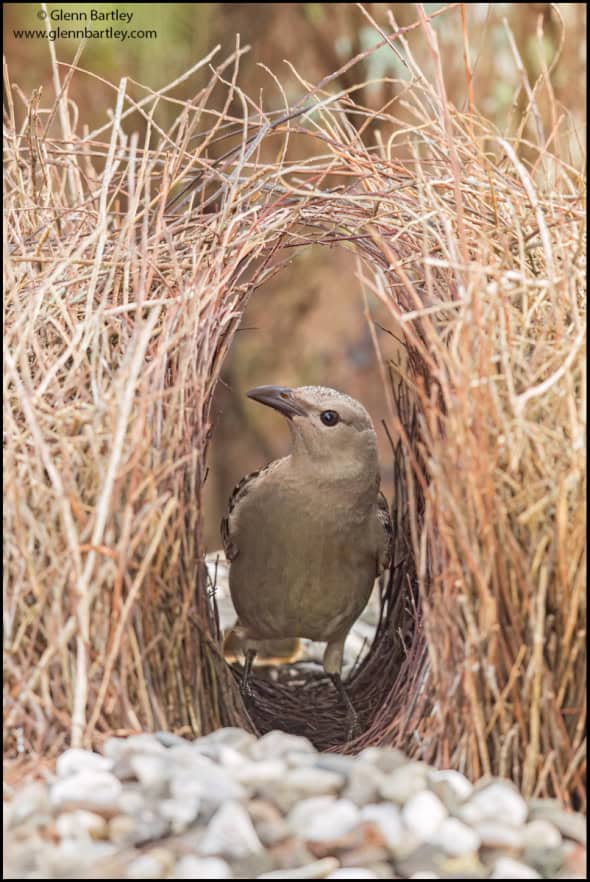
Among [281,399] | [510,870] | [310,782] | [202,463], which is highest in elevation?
[281,399]

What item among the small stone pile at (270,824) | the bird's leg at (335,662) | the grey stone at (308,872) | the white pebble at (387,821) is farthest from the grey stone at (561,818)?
the bird's leg at (335,662)

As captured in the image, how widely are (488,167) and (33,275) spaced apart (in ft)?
3.47

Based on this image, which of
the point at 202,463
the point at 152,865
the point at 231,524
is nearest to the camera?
the point at 152,865

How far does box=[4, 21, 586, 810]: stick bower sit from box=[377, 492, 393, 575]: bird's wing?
47 cm

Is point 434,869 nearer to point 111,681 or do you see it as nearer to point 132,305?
point 111,681

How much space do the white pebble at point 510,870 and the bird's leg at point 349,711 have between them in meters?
1.24

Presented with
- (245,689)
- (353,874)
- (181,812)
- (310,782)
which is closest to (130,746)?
(181,812)

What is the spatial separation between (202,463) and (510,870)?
1038 millimetres

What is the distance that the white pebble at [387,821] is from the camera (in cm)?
170

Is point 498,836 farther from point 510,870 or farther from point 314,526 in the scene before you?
point 314,526

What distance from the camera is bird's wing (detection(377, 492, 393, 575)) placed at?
308cm

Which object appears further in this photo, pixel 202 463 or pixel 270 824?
pixel 202 463

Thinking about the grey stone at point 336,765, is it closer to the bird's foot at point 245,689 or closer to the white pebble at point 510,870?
the white pebble at point 510,870

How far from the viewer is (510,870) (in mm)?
1681
